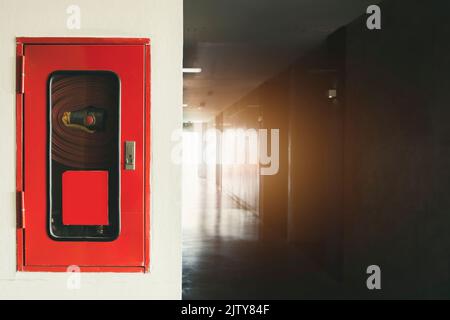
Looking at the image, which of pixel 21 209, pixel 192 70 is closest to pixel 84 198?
pixel 21 209

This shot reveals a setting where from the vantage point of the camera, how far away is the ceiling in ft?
12.8

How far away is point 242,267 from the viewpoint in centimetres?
514

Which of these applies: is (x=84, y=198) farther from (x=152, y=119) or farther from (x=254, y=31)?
(x=254, y=31)

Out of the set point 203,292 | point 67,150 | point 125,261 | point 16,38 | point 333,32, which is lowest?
point 203,292

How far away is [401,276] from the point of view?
3.40 meters

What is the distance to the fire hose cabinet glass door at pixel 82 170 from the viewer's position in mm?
2535

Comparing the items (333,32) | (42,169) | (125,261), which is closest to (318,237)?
(333,32)

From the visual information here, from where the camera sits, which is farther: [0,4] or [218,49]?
[218,49]

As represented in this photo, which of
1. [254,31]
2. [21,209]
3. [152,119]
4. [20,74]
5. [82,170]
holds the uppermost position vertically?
[254,31]

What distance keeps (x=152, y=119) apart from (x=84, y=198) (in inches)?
22.8

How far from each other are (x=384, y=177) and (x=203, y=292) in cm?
186

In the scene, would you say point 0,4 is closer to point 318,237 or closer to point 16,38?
point 16,38

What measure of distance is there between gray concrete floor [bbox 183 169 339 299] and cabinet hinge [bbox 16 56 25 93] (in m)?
2.28
